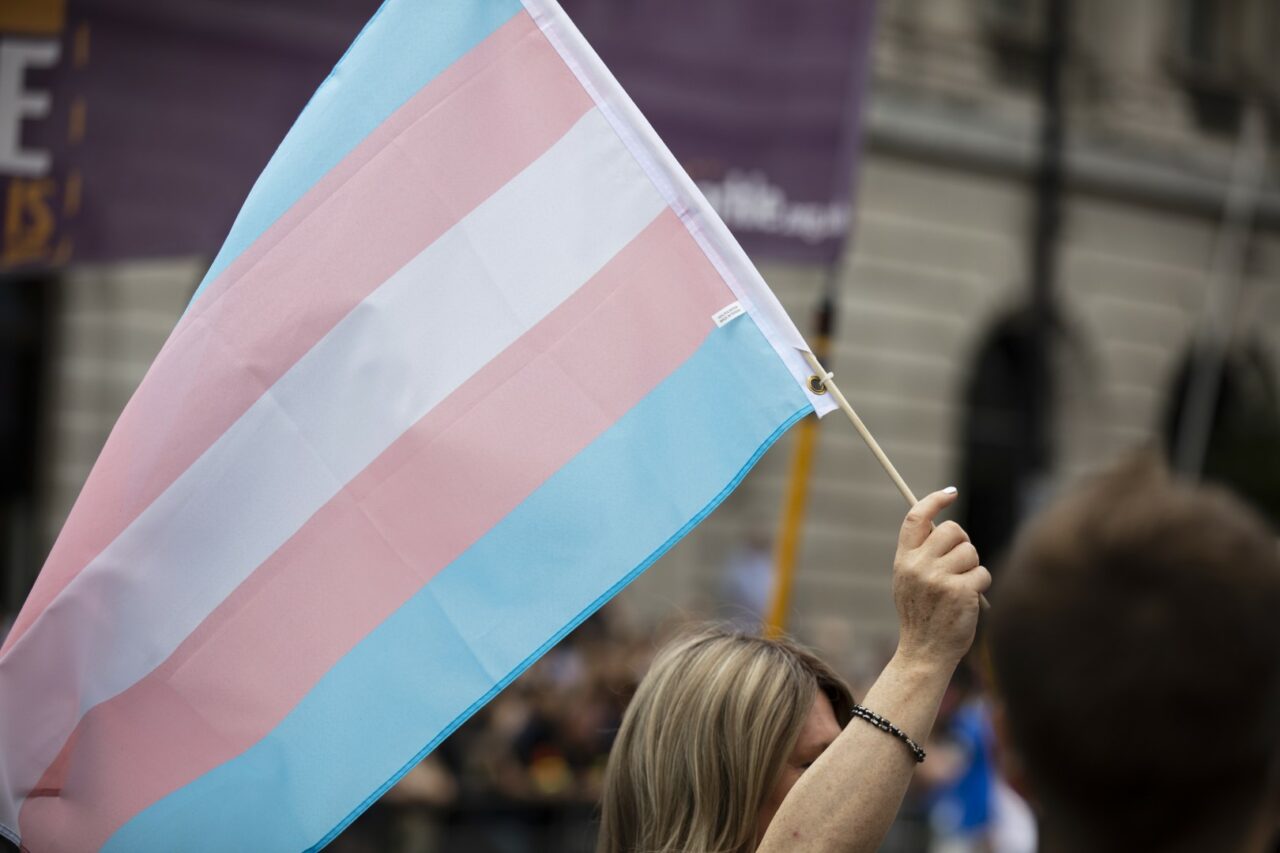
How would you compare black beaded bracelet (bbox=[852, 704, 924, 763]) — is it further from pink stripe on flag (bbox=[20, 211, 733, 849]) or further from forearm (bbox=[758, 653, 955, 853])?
pink stripe on flag (bbox=[20, 211, 733, 849])

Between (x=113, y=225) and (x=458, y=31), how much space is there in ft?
8.74

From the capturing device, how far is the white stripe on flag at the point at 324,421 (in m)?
2.90

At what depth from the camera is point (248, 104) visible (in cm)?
582

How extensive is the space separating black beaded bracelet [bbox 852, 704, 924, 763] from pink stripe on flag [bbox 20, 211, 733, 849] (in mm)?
918

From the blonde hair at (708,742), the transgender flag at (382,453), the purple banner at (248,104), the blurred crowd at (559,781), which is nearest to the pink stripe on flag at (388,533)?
the transgender flag at (382,453)

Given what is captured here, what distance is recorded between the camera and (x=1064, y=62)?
19.0m

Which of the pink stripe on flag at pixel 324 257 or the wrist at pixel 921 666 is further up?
the pink stripe on flag at pixel 324 257

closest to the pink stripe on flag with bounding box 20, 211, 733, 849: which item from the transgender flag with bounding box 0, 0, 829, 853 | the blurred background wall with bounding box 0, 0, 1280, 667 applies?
the transgender flag with bounding box 0, 0, 829, 853

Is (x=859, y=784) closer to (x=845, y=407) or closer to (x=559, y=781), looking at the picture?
(x=845, y=407)

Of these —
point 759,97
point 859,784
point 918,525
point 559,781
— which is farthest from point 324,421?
point 559,781

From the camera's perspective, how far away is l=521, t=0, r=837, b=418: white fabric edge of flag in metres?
2.95

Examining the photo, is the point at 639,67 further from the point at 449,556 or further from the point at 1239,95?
the point at 1239,95

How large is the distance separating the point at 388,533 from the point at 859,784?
110 centimetres

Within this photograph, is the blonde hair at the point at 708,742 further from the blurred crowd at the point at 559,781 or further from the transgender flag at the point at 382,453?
the blurred crowd at the point at 559,781
